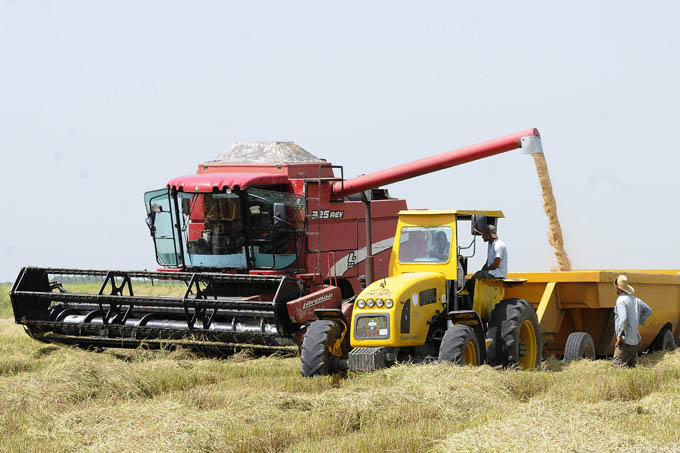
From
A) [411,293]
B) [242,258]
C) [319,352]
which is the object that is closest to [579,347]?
[411,293]

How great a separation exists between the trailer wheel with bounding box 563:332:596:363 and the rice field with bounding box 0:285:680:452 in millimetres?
375

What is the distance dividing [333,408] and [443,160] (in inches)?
263

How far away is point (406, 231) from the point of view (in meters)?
11.5

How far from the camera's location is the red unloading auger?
1444cm

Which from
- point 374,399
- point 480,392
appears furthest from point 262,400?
point 480,392

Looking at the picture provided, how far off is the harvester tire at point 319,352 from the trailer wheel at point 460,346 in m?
1.13

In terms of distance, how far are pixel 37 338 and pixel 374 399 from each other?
6.75 m

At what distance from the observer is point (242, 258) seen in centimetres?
1469

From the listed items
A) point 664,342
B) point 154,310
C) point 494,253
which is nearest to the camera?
point 494,253

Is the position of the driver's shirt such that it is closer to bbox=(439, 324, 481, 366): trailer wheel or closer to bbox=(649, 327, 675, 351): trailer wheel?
bbox=(439, 324, 481, 366): trailer wheel

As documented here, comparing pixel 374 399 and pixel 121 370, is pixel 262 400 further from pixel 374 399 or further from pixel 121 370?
pixel 121 370

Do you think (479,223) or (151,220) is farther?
(151,220)

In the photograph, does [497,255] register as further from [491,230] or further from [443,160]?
[443,160]

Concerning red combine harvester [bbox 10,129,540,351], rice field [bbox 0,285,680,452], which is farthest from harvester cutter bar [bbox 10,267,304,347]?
rice field [bbox 0,285,680,452]
